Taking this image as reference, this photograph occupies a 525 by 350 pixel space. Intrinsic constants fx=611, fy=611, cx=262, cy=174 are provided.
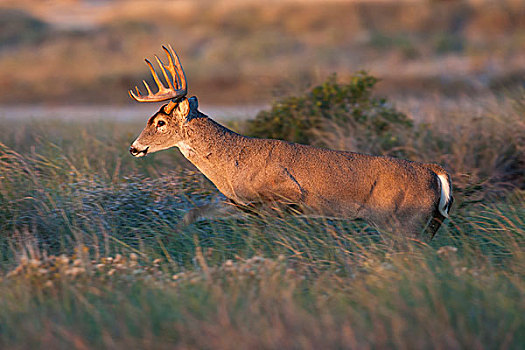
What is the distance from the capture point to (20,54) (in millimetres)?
27328

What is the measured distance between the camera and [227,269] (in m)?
4.64

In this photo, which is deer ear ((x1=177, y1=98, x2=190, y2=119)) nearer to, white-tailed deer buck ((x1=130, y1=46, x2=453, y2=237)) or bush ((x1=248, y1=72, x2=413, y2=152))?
white-tailed deer buck ((x1=130, y1=46, x2=453, y2=237))

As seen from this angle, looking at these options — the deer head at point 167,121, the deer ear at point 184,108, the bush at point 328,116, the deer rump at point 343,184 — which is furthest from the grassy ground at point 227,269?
the deer ear at point 184,108

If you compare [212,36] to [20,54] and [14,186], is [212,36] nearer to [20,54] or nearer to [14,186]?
[20,54]

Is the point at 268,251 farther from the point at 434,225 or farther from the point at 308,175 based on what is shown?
the point at 434,225

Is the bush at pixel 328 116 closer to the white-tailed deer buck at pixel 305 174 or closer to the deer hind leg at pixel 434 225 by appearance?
the white-tailed deer buck at pixel 305 174

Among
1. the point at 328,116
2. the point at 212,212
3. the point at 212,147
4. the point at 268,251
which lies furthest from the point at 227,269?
the point at 328,116

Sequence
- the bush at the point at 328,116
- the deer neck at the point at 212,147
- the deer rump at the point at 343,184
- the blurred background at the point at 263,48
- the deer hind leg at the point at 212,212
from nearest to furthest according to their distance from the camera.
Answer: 1. the deer rump at the point at 343,184
2. the deer hind leg at the point at 212,212
3. the deer neck at the point at 212,147
4. the bush at the point at 328,116
5. the blurred background at the point at 263,48

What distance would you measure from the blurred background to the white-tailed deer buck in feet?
10.0

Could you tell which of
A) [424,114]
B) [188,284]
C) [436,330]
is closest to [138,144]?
[188,284]

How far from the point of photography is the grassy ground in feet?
11.6

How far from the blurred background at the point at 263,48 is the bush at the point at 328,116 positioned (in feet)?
1.63

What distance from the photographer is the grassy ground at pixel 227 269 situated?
353 cm

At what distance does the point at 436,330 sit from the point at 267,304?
3.40 feet
